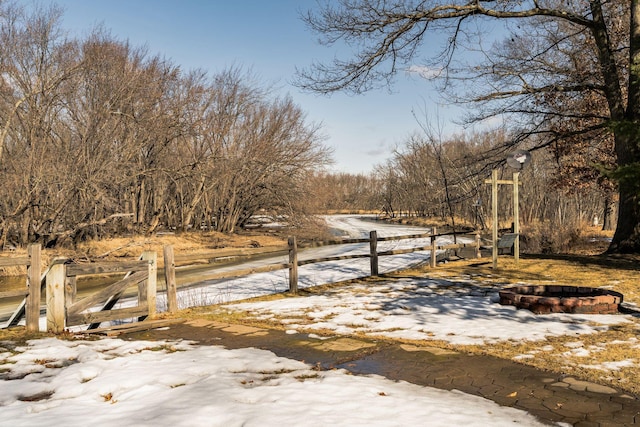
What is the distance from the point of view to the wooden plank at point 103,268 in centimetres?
724

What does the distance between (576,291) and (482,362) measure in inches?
174

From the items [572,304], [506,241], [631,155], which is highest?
[631,155]

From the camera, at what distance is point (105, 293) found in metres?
7.40

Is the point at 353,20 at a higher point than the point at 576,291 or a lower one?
higher

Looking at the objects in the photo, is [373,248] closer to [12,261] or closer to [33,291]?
[33,291]

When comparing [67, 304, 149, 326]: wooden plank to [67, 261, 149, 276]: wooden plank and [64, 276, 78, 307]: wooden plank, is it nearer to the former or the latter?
[64, 276, 78, 307]: wooden plank

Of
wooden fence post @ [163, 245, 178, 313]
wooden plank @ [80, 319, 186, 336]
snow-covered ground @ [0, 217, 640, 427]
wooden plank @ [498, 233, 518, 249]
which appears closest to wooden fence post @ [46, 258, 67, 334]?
wooden plank @ [80, 319, 186, 336]

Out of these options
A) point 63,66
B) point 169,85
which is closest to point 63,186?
point 63,66

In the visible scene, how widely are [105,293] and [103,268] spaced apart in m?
0.37

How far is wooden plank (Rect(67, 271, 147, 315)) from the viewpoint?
23.8 ft

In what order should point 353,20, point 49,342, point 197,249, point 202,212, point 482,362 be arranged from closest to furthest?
point 482,362, point 49,342, point 353,20, point 197,249, point 202,212

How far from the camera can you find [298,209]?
31.1m

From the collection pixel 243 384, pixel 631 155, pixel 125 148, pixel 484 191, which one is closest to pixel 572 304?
pixel 243 384

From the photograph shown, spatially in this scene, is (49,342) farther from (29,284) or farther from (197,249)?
(197,249)
